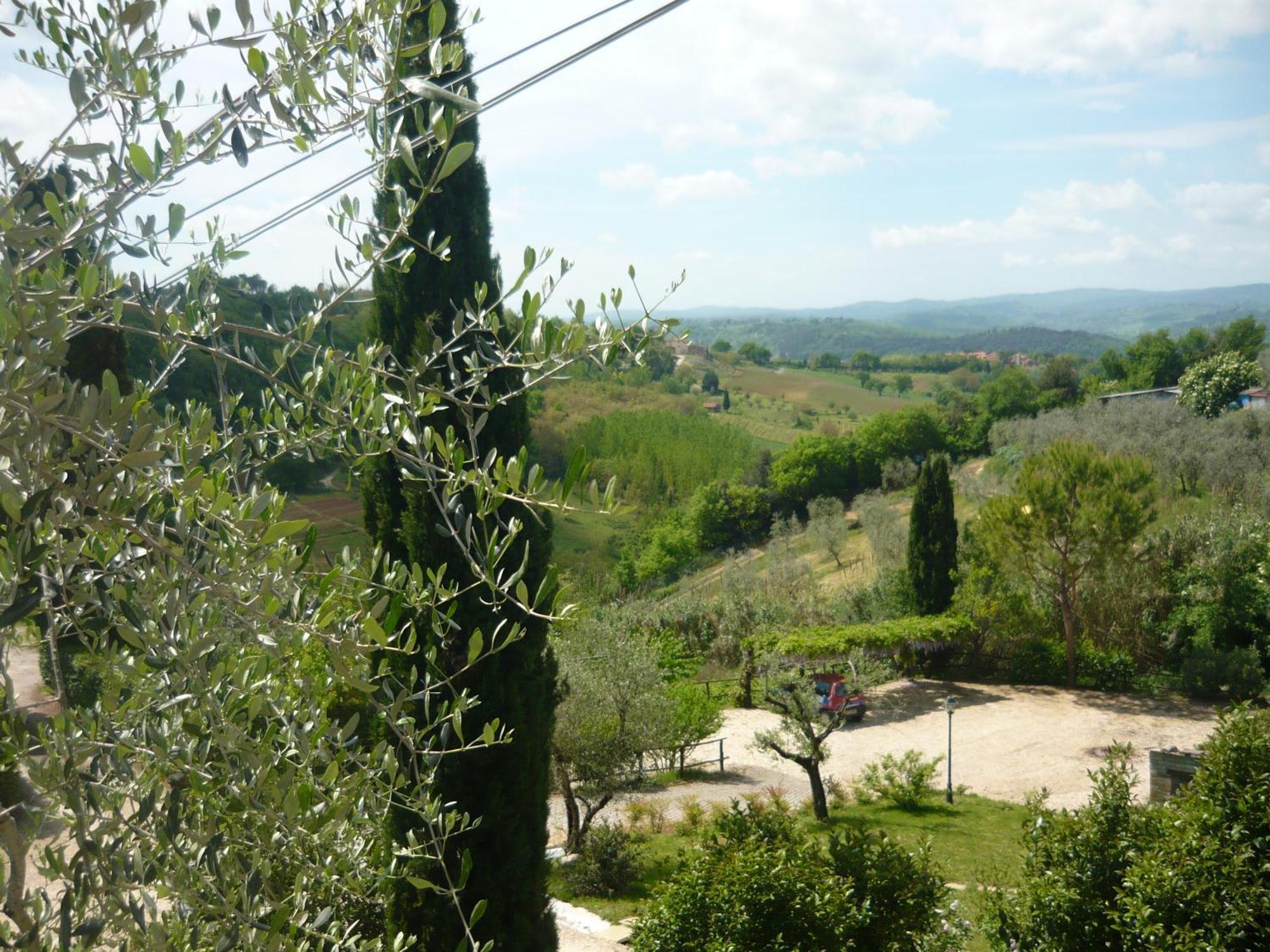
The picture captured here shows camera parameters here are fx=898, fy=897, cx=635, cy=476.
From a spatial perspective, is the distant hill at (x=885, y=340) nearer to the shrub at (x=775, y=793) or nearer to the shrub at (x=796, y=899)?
the shrub at (x=775, y=793)

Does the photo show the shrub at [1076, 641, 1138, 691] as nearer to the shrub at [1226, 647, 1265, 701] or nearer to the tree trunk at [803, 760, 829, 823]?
the shrub at [1226, 647, 1265, 701]

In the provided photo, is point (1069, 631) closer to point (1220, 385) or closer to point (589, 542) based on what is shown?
point (1220, 385)

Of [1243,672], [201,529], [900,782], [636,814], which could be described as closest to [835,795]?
[900,782]

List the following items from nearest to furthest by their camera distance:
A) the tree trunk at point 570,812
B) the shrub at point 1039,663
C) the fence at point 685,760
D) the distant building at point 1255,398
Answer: the tree trunk at point 570,812 < the fence at point 685,760 < the shrub at point 1039,663 < the distant building at point 1255,398

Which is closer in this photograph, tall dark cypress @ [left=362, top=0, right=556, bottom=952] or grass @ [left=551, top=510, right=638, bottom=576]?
tall dark cypress @ [left=362, top=0, right=556, bottom=952]

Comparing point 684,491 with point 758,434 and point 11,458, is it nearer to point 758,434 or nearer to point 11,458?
point 758,434

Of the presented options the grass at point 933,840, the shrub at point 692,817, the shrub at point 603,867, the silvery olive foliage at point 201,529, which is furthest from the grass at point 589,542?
the silvery olive foliage at point 201,529

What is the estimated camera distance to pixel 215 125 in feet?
5.63

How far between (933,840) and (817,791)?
162cm

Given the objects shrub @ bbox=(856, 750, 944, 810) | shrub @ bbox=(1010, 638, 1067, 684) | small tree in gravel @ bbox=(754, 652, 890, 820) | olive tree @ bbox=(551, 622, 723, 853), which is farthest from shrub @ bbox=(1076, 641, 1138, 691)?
olive tree @ bbox=(551, 622, 723, 853)

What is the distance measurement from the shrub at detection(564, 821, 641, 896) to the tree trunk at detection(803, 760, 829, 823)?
9.41ft

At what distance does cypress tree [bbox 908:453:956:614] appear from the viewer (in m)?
21.2

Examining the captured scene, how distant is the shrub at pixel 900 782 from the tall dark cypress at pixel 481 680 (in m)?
8.51

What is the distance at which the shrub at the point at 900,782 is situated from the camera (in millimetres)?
13312
